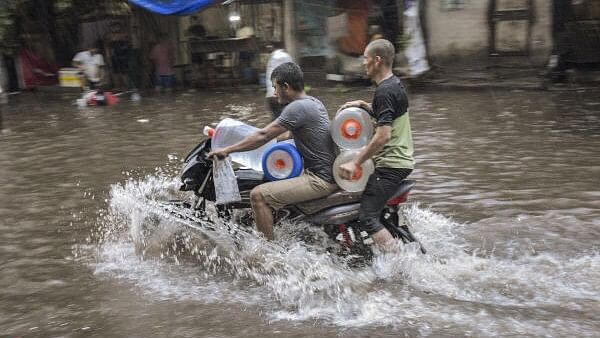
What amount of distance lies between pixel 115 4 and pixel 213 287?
1599cm

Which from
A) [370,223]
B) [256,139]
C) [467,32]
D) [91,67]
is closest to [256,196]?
[256,139]

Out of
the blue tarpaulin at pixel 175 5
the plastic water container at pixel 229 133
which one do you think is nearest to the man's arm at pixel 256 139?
the plastic water container at pixel 229 133

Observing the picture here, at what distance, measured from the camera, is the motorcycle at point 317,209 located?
482cm

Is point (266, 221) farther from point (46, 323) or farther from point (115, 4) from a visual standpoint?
point (115, 4)

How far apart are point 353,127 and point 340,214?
2.20 ft

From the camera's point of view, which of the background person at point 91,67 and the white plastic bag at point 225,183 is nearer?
the white plastic bag at point 225,183

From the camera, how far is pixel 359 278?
470 cm

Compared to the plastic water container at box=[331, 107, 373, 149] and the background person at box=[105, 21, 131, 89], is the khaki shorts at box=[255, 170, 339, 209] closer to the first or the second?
the plastic water container at box=[331, 107, 373, 149]

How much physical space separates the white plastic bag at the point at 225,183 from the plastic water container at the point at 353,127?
0.90m

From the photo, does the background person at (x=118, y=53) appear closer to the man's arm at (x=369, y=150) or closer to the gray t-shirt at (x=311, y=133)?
the gray t-shirt at (x=311, y=133)

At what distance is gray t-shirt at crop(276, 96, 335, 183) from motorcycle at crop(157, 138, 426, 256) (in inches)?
9.1

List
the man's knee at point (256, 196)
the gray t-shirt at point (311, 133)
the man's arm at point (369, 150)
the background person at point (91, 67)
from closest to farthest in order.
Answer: the man's arm at point (369, 150), the gray t-shirt at point (311, 133), the man's knee at point (256, 196), the background person at point (91, 67)

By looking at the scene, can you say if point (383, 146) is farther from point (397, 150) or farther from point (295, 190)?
point (295, 190)

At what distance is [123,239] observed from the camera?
6172mm
